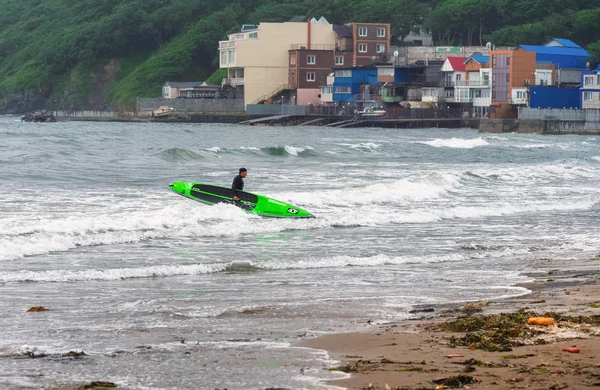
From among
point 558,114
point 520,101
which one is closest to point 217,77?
point 520,101

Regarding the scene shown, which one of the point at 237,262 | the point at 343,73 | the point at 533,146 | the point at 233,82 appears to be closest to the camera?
the point at 237,262

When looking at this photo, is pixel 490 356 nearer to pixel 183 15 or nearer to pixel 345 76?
pixel 345 76

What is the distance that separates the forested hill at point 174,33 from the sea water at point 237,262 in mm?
84708

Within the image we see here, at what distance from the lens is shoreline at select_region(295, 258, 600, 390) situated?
25.6 feet

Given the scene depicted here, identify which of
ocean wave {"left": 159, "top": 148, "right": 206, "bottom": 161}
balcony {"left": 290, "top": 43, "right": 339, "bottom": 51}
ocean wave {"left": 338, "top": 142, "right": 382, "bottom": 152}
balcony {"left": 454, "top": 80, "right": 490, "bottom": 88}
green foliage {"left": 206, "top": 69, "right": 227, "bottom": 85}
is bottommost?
ocean wave {"left": 338, "top": 142, "right": 382, "bottom": 152}

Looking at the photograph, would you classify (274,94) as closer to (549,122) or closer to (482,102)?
(482,102)

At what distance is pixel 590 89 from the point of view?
88.5 m

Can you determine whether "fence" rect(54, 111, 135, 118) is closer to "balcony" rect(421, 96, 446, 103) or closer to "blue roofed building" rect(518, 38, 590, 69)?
"balcony" rect(421, 96, 446, 103)

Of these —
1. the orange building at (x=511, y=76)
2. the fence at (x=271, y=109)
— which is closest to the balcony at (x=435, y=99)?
the orange building at (x=511, y=76)

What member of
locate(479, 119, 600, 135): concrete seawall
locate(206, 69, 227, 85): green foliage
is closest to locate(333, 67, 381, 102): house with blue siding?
locate(479, 119, 600, 135): concrete seawall

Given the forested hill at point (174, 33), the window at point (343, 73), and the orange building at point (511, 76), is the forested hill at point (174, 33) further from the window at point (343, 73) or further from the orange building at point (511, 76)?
the window at point (343, 73)

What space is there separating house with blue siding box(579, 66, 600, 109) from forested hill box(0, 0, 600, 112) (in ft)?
74.7

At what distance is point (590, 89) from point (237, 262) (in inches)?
3083

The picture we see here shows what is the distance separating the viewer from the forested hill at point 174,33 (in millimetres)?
116938
